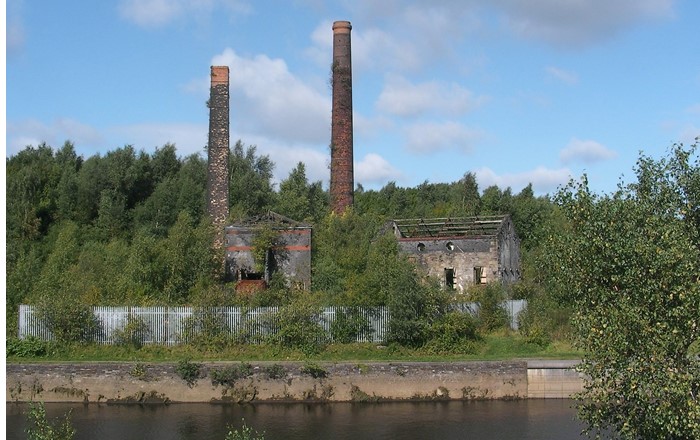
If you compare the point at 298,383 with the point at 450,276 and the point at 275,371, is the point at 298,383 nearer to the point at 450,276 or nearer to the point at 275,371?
the point at 275,371

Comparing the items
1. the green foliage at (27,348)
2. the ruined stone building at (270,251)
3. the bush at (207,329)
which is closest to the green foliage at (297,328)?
the bush at (207,329)

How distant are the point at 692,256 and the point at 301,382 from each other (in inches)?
751

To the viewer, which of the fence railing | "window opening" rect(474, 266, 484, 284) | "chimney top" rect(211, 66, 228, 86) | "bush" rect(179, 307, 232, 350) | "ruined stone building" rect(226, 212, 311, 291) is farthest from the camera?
"chimney top" rect(211, 66, 228, 86)

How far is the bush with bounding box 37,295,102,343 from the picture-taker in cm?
3406

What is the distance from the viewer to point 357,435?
25.3 meters

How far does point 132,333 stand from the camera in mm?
34281

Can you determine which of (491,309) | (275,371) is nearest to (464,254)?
(491,309)

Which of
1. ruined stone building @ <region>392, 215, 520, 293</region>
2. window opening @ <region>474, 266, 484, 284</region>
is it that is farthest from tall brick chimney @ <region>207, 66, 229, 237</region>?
window opening @ <region>474, 266, 484, 284</region>

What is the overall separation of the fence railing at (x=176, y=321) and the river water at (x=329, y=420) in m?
4.44

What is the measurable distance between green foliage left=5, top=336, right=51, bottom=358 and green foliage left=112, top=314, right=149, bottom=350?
2761mm

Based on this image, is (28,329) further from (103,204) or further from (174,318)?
(103,204)

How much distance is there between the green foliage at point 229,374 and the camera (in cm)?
3098

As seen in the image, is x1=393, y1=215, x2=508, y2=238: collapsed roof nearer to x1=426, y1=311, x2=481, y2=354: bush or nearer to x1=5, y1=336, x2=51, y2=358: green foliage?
x1=426, y1=311, x2=481, y2=354: bush

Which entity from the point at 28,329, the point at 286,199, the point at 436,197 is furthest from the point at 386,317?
the point at 436,197
